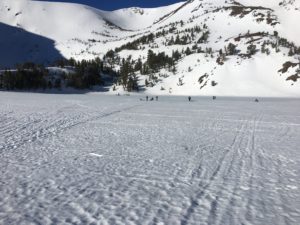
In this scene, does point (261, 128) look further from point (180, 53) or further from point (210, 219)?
point (180, 53)

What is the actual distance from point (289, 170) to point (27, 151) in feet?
37.2

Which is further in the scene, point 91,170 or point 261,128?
point 261,128

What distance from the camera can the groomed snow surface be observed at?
834 centimetres

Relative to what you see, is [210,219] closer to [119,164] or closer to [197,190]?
[197,190]

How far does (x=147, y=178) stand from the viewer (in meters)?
11.4

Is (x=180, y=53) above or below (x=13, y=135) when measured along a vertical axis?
Answer: above

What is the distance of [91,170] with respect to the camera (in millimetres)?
12258

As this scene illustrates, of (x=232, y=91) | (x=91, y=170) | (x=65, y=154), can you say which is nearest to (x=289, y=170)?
(x=91, y=170)

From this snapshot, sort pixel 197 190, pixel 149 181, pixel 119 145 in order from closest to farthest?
pixel 197 190
pixel 149 181
pixel 119 145

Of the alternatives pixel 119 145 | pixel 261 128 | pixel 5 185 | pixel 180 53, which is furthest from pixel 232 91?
pixel 5 185

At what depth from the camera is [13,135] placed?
18812mm

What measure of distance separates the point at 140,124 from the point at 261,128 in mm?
9152

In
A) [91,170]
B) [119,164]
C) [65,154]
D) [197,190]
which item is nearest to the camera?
[197,190]

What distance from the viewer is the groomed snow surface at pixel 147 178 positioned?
328 inches
